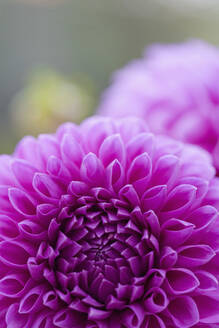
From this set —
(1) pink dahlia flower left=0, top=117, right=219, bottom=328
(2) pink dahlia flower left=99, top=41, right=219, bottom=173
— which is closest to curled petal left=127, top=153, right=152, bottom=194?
(1) pink dahlia flower left=0, top=117, right=219, bottom=328

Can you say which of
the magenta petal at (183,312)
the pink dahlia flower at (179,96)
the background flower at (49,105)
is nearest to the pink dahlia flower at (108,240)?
the magenta petal at (183,312)

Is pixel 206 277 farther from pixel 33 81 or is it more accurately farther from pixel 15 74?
pixel 15 74

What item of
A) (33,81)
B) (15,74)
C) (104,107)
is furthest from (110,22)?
(104,107)

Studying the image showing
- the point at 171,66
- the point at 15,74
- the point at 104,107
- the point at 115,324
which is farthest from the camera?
the point at 15,74

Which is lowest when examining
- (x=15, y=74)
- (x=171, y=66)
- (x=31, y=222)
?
(x=31, y=222)

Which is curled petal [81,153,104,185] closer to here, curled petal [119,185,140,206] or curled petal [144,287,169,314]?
curled petal [119,185,140,206]

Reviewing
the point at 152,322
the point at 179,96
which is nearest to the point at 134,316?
the point at 152,322

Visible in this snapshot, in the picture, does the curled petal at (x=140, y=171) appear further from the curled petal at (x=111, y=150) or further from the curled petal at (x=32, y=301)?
the curled petal at (x=32, y=301)
